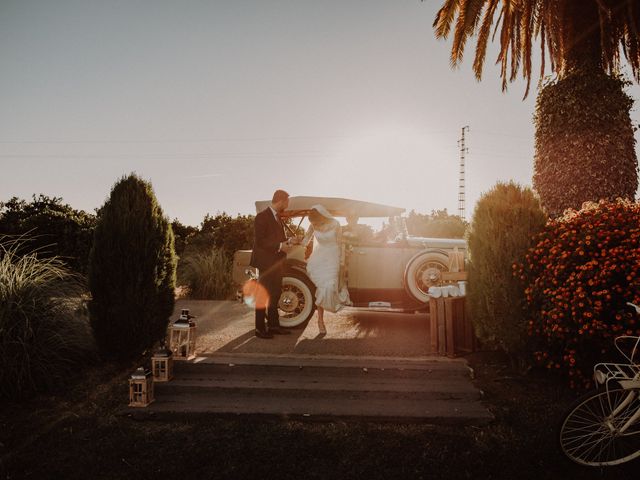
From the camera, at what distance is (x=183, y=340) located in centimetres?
481

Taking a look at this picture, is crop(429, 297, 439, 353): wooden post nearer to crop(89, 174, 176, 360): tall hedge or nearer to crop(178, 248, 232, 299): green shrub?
crop(89, 174, 176, 360): tall hedge

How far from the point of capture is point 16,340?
423 cm

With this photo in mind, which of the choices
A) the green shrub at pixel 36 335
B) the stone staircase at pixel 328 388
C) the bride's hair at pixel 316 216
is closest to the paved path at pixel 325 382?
the stone staircase at pixel 328 388

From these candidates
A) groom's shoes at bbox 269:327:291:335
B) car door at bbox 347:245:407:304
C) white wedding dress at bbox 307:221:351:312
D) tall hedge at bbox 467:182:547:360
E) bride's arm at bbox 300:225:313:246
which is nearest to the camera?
tall hedge at bbox 467:182:547:360

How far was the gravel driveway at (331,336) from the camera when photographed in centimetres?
518

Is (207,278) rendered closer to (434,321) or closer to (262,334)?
(262,334)

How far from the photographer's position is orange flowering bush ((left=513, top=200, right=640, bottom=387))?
3.56 meters

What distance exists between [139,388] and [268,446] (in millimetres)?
1496

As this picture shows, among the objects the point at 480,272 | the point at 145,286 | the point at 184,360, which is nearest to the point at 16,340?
the point at 145,286

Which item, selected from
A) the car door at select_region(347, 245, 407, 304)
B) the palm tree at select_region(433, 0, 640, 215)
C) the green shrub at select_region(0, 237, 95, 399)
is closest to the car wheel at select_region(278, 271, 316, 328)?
the car door at select_region(347, 245, 407, 304)

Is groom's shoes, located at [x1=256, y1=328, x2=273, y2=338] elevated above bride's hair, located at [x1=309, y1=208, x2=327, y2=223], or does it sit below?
below

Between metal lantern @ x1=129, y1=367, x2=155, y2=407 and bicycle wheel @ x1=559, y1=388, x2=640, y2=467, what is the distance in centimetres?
353

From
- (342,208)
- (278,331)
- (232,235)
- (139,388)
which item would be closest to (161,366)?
(139,388)

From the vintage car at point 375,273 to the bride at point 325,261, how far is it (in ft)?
0.87
